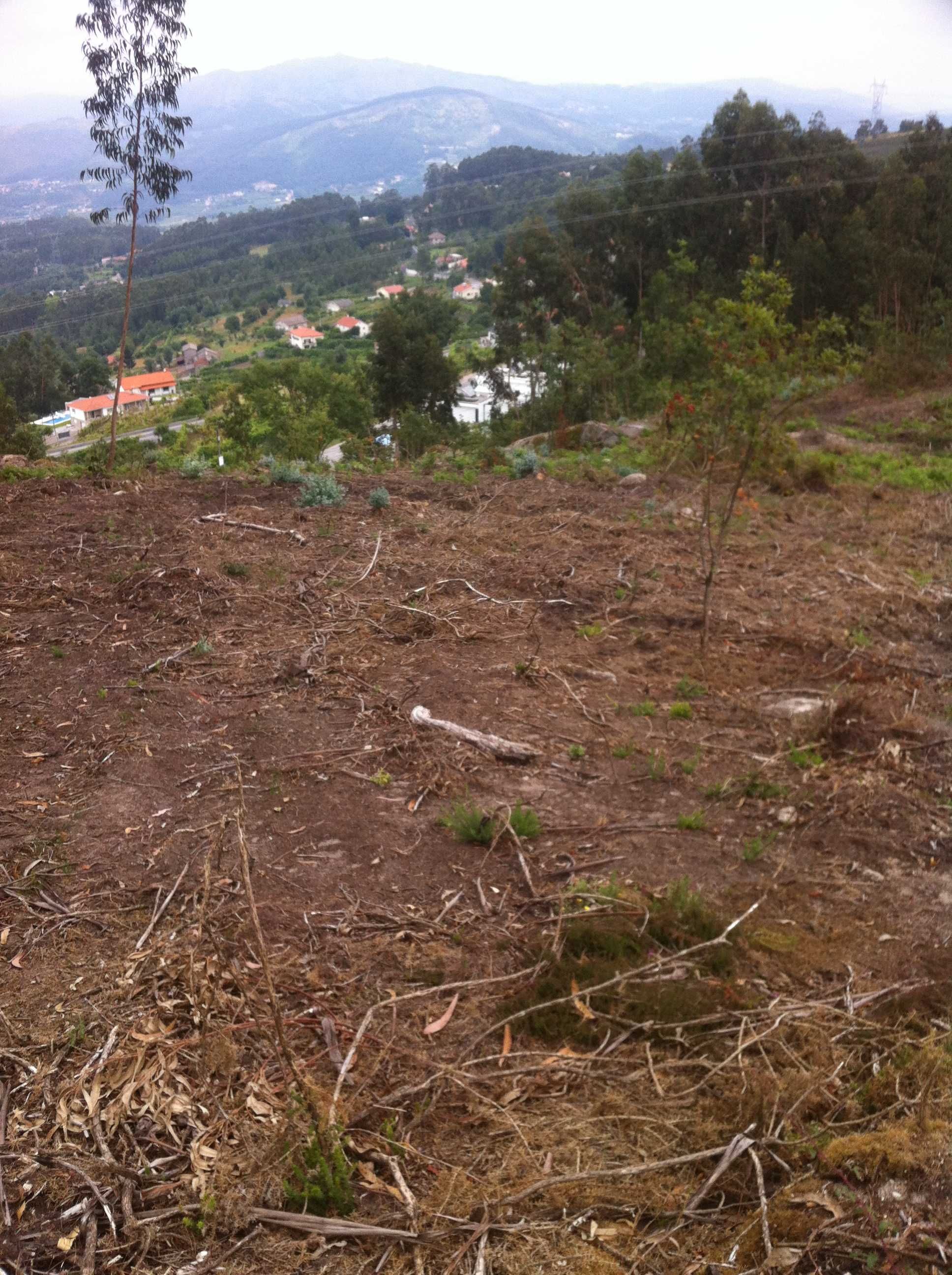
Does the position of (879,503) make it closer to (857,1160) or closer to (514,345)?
(857,1160)

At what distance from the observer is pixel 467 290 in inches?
1893

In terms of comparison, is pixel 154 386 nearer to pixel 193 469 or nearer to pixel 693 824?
pixel 193 469

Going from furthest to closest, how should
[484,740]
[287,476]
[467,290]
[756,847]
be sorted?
[467,290] < [287,476] < [484,740] < [756,847]

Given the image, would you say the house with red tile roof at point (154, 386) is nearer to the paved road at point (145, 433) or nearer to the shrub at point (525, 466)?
the paved road at point (145, 433)

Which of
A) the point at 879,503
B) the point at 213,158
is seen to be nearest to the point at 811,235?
the point at 879,503

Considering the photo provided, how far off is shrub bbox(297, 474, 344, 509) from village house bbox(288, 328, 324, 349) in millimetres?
38313

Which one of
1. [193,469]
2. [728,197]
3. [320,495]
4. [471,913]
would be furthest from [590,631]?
[728,197]

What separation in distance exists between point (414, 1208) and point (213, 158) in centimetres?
8274

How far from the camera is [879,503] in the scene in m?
8.70

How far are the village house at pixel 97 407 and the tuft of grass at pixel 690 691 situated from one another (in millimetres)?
34364

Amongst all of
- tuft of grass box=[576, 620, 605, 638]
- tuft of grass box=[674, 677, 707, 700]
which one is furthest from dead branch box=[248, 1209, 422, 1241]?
tuft of grass box=[576, 620, 605, 638]

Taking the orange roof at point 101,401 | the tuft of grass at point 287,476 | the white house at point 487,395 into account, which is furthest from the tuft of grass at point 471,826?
the orange roof at point 101,401

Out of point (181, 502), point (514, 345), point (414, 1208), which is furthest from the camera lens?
point (514, 345)

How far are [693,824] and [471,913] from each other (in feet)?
3.74
